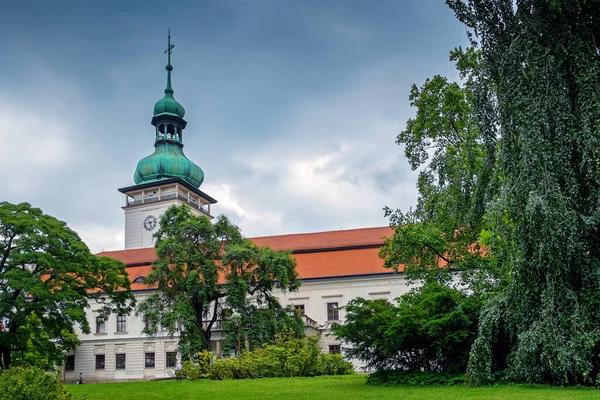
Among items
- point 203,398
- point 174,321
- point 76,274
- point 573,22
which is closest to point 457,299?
point 203,398

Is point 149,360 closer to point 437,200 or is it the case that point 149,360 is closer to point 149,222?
point 149,222

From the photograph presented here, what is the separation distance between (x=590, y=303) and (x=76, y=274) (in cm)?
2085

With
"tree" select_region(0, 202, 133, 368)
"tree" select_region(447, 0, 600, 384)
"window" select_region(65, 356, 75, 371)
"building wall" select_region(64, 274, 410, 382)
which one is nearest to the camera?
"tree" select_region(447, 0, 600, 384)

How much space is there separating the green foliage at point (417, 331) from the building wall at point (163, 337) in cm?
2017

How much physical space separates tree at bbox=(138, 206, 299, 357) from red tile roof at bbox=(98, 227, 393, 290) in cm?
1019

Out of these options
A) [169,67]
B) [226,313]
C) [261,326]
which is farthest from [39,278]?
[169,67]

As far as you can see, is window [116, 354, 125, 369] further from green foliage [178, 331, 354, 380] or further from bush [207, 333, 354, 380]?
bush [207, 333, 354, 380]

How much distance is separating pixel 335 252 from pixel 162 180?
69.4 feet

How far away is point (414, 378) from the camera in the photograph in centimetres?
1722

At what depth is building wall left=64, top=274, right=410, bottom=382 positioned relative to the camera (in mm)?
39938

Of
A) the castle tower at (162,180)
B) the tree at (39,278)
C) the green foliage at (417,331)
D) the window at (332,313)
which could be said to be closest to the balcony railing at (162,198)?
the castle tower at (162,180)

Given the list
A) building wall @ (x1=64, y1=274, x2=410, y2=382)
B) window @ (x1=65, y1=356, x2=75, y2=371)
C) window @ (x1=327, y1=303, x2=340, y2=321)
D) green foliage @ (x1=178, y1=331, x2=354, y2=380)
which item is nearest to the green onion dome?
building wall @ (x1=64, y1=274, x2=410, y2=382)

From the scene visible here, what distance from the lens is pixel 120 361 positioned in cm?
4450

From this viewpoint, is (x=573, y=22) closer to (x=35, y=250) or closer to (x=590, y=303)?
(x=590, y=303)
